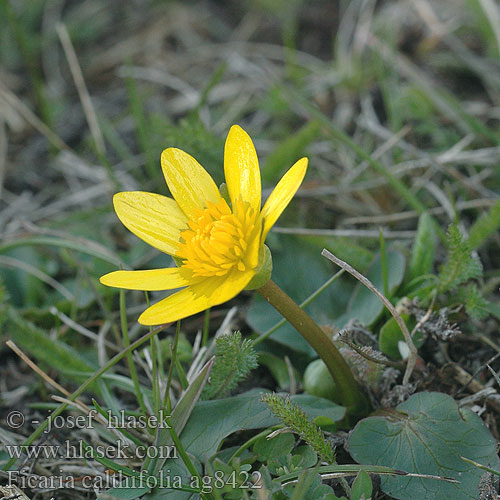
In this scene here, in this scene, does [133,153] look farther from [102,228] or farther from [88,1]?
[88,1]

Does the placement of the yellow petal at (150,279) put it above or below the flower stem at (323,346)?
above

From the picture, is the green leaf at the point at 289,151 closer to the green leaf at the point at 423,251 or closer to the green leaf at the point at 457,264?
the green leaf at the point at 423,251

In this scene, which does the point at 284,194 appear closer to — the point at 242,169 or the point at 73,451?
the point at 242,169

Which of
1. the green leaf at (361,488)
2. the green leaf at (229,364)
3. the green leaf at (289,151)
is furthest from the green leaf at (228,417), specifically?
the green leaf at (289,151)

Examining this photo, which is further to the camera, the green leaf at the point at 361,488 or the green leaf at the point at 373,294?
the green leaf at the point at 373,294

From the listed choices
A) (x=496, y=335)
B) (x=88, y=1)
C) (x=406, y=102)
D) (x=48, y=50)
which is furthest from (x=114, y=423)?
(x=88, y=1)

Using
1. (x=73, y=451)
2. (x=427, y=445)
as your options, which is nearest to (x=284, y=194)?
(x=427, y=445)
